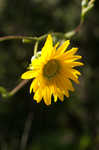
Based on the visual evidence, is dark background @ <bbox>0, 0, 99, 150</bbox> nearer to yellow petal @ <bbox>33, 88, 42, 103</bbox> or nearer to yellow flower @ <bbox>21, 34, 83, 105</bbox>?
yellow flower @ <bbox>21, 34, 83, 105</bbox>

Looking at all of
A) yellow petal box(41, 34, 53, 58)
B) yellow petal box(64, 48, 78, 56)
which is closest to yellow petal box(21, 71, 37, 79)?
yellow petal box(41, 34, 53, 58)

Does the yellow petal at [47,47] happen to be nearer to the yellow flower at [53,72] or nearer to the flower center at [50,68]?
the yellow flower at [53,72]

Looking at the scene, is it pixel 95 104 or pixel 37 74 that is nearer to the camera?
pixel 37 74

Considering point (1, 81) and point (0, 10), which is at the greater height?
point (0, 10)

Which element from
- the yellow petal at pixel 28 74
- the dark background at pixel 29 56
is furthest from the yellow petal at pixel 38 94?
the dark background at pixel 29 56

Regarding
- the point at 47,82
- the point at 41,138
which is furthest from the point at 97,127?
the point at 47,82

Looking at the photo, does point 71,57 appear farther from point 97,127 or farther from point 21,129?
point 21,129

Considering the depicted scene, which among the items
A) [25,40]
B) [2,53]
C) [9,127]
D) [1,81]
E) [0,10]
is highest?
[0,10]
